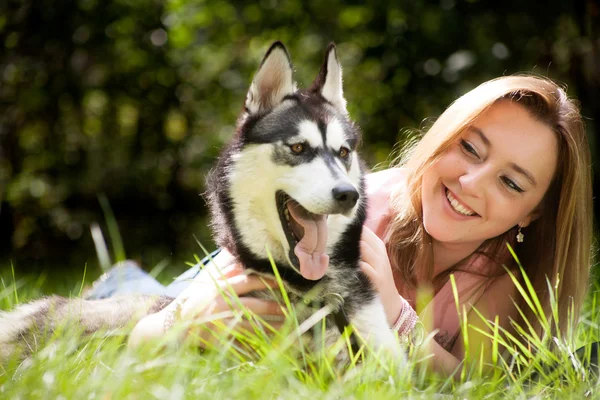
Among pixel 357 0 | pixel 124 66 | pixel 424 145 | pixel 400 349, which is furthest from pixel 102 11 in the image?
pixel 400 349

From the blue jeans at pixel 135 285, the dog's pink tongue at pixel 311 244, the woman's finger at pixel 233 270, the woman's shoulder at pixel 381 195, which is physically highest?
the dog's pink tongue at pixel 311 244

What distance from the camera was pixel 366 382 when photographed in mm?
1747

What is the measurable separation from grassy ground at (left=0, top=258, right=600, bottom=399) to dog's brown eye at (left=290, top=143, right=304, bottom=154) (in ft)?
2.07

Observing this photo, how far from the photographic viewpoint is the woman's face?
8.46 ft

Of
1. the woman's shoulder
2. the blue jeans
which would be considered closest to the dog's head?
the woman's shoulder

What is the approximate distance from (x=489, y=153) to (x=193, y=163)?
4.14m

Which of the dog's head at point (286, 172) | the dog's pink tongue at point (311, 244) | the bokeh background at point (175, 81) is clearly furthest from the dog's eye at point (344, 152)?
the bokeh background at point (175, 81)

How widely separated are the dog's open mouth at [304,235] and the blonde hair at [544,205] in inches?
33.0

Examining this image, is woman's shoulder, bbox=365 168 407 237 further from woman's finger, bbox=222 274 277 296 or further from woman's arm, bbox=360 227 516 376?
woman's finger, bbox=222 274 277 296

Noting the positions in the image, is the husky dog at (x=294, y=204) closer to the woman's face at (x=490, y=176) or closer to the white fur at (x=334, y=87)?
the white fur at (x=334, y=87)

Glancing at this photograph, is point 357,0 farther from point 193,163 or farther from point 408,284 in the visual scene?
point 408,284

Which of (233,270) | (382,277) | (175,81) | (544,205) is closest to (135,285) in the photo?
(233,270)

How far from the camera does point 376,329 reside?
2104 mm

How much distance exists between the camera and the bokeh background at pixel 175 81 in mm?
5066
